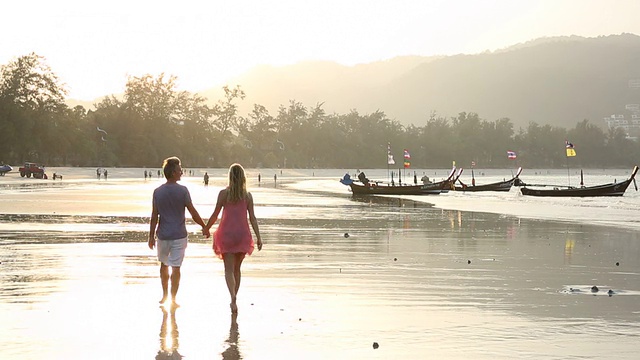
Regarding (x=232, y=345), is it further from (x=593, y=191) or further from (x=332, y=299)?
(x=593, y=191)

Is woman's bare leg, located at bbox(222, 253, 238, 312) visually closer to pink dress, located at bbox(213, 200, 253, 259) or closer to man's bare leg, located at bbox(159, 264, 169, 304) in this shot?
pink dress, located at bbox(213, 200, 253, 259)

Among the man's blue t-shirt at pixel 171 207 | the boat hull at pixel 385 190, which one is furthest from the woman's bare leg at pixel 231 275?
the boat hull at pixel 385 190

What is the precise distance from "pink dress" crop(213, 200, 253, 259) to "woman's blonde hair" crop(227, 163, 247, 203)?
8 cm

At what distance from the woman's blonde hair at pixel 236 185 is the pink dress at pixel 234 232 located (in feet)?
0.25

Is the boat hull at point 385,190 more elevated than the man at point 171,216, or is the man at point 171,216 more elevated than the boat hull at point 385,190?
the man at point 171,216

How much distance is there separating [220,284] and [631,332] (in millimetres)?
6275

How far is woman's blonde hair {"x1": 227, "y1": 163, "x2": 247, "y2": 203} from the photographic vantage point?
11.9 metres

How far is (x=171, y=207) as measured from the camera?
1198 cm

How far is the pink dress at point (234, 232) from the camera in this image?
1195 cm

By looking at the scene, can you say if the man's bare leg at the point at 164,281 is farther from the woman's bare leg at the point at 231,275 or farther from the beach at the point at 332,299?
the woman's bare leg at the point at 231,275

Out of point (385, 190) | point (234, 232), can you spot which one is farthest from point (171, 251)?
point (385, 190)

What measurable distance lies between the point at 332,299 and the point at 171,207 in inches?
99.5

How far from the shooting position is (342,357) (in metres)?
8.94

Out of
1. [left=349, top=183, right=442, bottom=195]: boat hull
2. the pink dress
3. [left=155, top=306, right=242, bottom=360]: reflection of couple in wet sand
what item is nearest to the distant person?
the pink dress
